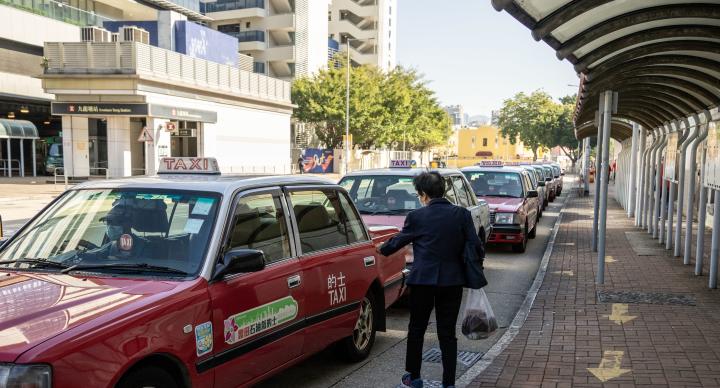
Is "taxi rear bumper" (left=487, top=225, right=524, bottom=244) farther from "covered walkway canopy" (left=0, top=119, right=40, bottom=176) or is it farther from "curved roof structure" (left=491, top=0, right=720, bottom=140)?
"covered walkway canopy" (left=0, top=119, right=40, bottom=176)

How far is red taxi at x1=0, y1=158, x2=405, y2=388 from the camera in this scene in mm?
3080

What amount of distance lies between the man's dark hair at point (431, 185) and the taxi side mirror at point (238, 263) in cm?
127

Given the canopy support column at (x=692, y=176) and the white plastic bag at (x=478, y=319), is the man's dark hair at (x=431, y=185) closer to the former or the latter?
the white plastic bag at (x=478, y=319)

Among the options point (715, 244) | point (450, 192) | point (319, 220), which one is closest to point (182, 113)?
point (450, 192)

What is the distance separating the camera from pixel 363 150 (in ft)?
193

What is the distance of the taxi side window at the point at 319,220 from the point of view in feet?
16.5

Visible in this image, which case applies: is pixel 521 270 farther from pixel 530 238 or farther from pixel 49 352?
pixel 49 352

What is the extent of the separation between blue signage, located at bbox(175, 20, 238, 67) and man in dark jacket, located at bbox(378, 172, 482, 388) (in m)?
34.8

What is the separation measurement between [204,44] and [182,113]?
19.1 ft

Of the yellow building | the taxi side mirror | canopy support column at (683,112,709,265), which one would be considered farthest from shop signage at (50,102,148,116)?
the yellow building

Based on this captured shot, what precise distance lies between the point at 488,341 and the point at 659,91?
23.8 ft

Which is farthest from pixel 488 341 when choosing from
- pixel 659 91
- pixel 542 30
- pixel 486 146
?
pixel 486 146

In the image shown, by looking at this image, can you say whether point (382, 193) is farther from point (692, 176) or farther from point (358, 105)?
point (358, 105)

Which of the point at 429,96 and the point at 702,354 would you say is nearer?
the point at 702,354
